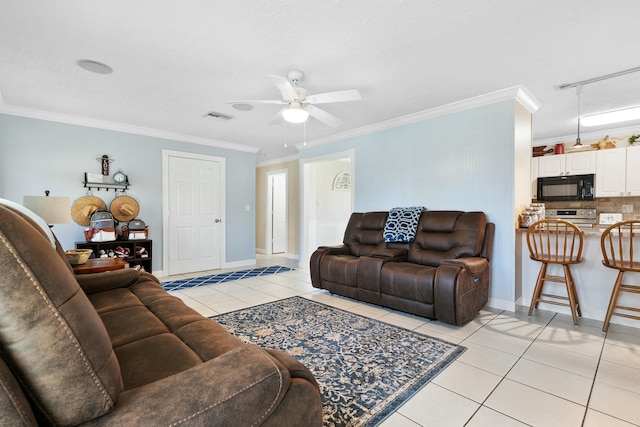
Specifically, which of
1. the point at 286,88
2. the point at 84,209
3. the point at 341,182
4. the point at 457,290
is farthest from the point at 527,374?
the point at 84,209

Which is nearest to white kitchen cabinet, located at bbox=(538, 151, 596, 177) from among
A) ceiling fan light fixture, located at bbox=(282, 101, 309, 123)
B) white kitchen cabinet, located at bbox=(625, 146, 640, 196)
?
white kitchen cabinet, located at bbox=(625, 146, 640, 196)

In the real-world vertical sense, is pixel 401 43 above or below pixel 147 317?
above

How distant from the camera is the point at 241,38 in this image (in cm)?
230

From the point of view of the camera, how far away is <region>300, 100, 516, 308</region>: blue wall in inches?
130

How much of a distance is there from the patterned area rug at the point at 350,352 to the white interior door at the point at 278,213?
4265 mm

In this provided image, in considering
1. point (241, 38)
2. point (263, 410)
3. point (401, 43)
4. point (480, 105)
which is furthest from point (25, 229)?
point (480, 105)

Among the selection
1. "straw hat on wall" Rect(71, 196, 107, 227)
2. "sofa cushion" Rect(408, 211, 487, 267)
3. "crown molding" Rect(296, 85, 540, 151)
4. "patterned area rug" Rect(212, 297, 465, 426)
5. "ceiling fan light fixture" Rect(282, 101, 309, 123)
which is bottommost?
"patterned area rug" Rect(212, 297, 465, 426)

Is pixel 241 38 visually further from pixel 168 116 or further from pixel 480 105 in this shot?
pixel 480 105

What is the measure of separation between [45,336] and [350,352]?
203 cm

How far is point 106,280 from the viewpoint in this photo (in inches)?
84.2

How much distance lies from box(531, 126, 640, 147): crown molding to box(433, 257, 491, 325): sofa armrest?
3731 millimetres

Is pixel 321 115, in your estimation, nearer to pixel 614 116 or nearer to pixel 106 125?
pixel 106 125

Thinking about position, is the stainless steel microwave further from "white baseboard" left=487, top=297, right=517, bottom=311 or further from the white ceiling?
"white baseboard" left=487, top=297, right=517, bottom=311

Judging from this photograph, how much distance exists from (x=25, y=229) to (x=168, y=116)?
13.0 ft
